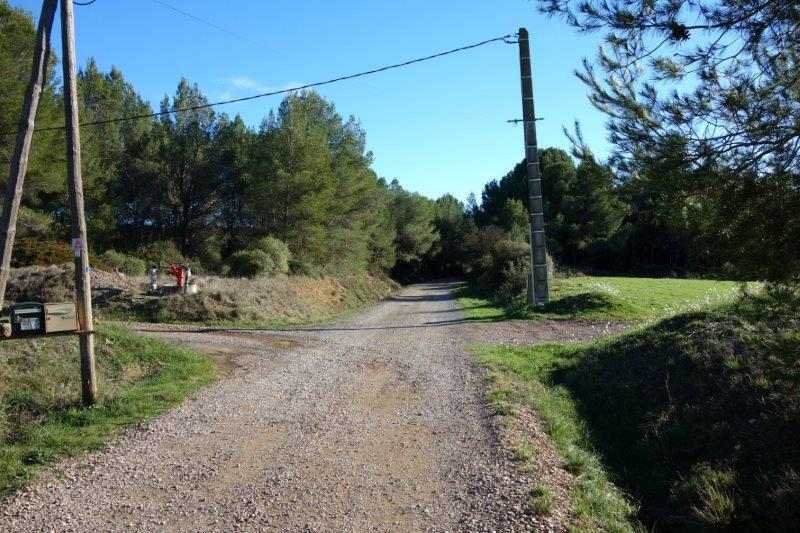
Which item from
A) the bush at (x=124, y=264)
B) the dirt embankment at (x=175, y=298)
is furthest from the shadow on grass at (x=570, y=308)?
the bush at (x=124, y=264)

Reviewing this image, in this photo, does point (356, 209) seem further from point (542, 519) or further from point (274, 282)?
point (542, 519)

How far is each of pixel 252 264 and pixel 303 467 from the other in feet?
71.8

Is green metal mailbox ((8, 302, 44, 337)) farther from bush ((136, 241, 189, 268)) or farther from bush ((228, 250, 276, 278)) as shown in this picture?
bush ((136, 241, 189, 268))

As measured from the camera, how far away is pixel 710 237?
5039mm

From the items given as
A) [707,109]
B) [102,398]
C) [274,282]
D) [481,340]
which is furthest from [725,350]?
[274,282]

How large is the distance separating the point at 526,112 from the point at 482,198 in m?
62.0

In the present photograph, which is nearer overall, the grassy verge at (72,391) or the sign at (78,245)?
the grassy verge at (72,391)

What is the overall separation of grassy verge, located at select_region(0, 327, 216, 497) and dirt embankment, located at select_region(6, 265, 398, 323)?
20.5 ft

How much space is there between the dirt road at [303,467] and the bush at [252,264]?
16.9 m

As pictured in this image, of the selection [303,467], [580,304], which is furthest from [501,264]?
[303,467]

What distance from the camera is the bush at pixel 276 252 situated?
27.9 meters

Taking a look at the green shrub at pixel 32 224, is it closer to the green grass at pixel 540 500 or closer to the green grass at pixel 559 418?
the green grass at pixel 559 418

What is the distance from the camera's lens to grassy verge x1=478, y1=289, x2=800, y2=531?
529 cm

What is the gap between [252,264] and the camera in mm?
26844
